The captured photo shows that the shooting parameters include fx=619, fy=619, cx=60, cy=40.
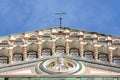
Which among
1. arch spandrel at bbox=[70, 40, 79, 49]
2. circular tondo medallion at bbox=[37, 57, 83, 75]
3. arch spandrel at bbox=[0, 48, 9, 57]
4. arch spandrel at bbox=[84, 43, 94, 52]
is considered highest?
arch spandrel at bbox=[70, 40, 79, 49]

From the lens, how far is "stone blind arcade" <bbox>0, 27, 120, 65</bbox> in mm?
41594

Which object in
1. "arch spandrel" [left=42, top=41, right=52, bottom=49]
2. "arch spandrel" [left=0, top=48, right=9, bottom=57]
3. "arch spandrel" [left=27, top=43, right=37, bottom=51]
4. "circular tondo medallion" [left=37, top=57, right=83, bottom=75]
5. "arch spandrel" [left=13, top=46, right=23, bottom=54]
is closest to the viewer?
"circular tondo medallion" [left=37, top=57, right=83, bottom=75]

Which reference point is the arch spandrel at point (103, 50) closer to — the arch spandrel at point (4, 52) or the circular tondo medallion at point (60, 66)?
the circular tondo medallion at point (60, 66)

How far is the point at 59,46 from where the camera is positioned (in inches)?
1672

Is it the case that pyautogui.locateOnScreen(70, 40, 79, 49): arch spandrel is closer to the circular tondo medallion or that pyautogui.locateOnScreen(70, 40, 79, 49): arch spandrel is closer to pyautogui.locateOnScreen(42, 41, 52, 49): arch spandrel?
pyautogui.locateOnScreen(42, 41, 52, 49): arch spandrel

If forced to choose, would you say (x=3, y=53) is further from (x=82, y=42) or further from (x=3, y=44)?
(x=82, y=42)

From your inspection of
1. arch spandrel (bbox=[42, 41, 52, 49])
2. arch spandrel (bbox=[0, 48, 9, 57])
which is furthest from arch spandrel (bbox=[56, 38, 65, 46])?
arch spandrel (bbox=[0, 48, 9, 57])

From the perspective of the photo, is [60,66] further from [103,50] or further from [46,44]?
[103,50]

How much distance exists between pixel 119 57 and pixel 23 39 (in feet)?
22.2

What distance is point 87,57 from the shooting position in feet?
137

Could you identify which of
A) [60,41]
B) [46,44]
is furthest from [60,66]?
[60,41]

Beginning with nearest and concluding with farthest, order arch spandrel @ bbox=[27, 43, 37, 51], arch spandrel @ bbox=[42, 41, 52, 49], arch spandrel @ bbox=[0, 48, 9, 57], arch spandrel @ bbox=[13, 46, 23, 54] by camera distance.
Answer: arch spandrel @ bbox=[0, 48, 9, 57], arch spandrel @ bbox=[13, 46, 23, 54], arch spandrel @ bbox=[27, 43, 37, 51], arch spandrel @ bbox=[42, 41, 52, 49]

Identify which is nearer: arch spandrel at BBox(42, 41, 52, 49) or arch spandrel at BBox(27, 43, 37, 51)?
arch spandrel at BBox(27, 43, 37, 51)

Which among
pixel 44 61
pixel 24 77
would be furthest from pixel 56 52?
pixel 24 77
